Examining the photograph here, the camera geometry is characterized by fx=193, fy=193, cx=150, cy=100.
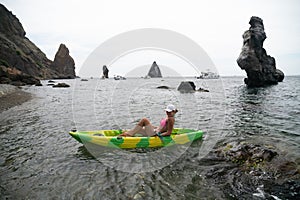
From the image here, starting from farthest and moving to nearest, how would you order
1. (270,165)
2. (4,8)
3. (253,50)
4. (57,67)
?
1. (57,67)
2. (4,8)
3. (253,50)
4. (270,165)

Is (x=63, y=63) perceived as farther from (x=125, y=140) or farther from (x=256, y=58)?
(x=125, y=140)

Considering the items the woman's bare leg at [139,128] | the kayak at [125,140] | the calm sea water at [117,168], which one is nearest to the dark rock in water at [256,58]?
the calm sea water at [117,168]

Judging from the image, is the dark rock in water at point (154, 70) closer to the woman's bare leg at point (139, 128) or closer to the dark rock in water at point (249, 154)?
the woman's bare leg at point (139, 128)

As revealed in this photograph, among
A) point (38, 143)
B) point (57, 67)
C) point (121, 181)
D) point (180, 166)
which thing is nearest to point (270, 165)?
point (180, 166)

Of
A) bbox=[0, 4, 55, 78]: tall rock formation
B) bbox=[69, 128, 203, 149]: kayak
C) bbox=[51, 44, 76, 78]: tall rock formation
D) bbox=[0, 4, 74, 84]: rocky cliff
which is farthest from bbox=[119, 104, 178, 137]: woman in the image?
bbox=[51, 44, 76, 78]: tall rock formation

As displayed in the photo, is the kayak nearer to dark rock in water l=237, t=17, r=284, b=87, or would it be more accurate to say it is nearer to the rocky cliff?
dark rock in water l=237, t=17, r=284, b=87

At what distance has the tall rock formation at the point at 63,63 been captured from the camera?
12962 cm

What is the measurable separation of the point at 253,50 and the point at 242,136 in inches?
1667

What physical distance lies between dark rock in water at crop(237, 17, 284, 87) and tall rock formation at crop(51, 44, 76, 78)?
364ft

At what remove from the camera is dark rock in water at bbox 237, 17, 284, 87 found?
45200 millimetres

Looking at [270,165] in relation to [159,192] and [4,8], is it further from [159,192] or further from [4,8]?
[4,8]

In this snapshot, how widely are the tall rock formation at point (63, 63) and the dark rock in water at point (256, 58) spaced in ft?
364

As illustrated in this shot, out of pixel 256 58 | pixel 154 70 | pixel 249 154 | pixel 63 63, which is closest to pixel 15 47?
pixel 63 63

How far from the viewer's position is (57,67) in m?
130
